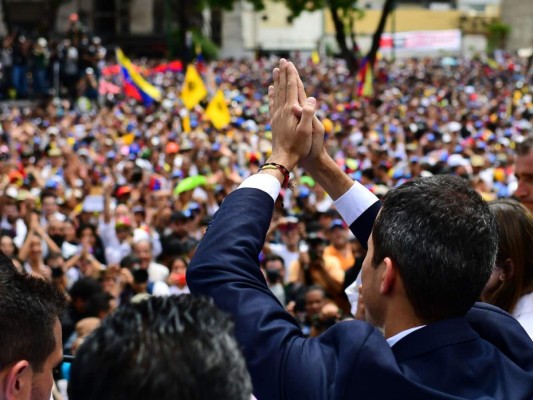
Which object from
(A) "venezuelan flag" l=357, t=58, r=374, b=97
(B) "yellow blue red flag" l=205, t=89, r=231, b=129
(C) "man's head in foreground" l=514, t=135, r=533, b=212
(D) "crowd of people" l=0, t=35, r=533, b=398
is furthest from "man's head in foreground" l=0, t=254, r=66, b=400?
(A) "venezuelan flag" l=357, t=58, r=374, b=97

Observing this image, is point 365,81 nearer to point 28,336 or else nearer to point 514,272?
point 514,272

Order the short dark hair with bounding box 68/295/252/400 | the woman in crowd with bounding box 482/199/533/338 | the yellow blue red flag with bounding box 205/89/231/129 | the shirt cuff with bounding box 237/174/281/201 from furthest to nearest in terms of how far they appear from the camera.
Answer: the yellow blue red flag with bounding box 205/89/231/129 < the woman in crowd with bounding box 482/199/533/338 < the shirt cuff with bounding box 237/174/281/201 < the short dark hair with bounding box 68/295/252/400

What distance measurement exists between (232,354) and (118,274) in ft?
18.2

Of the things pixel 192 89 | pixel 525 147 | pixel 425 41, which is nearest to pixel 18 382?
pixel 525 147

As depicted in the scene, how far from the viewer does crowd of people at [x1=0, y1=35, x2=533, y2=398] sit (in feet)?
22.2

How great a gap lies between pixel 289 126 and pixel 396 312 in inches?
20.7

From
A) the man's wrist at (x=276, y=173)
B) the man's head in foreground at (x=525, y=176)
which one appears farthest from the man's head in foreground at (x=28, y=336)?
the man's head in foreground at (x=525, y=176)

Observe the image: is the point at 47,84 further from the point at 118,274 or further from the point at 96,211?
the point at 118,274

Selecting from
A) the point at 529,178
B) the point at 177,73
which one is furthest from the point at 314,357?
the point at 177,73

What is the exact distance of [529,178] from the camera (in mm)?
4363

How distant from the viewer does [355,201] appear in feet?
8.27

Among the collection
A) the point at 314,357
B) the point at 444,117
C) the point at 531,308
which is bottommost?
the point at 444,117

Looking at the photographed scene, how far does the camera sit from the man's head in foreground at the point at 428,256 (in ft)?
6.37

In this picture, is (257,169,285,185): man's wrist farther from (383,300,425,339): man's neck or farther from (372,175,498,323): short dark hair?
(383,300,425,339): man's neck
